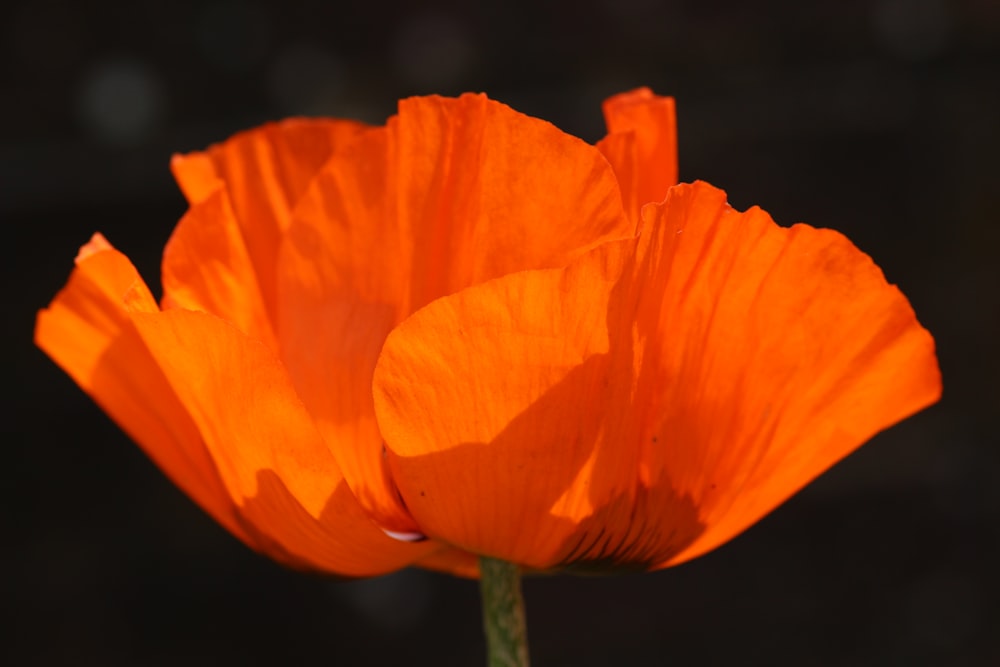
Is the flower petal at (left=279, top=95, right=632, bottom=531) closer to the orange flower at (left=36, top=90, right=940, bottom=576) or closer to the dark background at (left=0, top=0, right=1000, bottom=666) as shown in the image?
the orange flower at (left=36, top=90, right=940, bottom=576)

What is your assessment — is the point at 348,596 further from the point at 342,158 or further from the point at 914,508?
the point at 342,158

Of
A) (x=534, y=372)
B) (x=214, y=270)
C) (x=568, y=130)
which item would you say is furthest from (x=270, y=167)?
(x=568, y=130)

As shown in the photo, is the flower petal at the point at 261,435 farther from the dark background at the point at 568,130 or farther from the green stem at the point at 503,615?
the dark background at the point at 568,130

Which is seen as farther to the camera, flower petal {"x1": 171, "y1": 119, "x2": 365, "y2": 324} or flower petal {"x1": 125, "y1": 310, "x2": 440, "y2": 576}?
flower petal {"x1": 171, "y1": 119, "x2": 365, "y2": 324}

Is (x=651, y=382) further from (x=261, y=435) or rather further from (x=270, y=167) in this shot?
(x=270, y=167)

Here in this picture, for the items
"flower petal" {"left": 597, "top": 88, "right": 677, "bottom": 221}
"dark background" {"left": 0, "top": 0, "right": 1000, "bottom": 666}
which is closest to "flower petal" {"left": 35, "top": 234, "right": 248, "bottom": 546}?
"flower petal" {"left": 597, "top": 88, "right": 677, "bottom": 221}

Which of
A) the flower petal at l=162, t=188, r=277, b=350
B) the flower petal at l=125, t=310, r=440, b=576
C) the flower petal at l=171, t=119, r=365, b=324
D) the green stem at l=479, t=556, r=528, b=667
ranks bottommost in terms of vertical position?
the green stem at l=479, t=556, r=528, b=667
